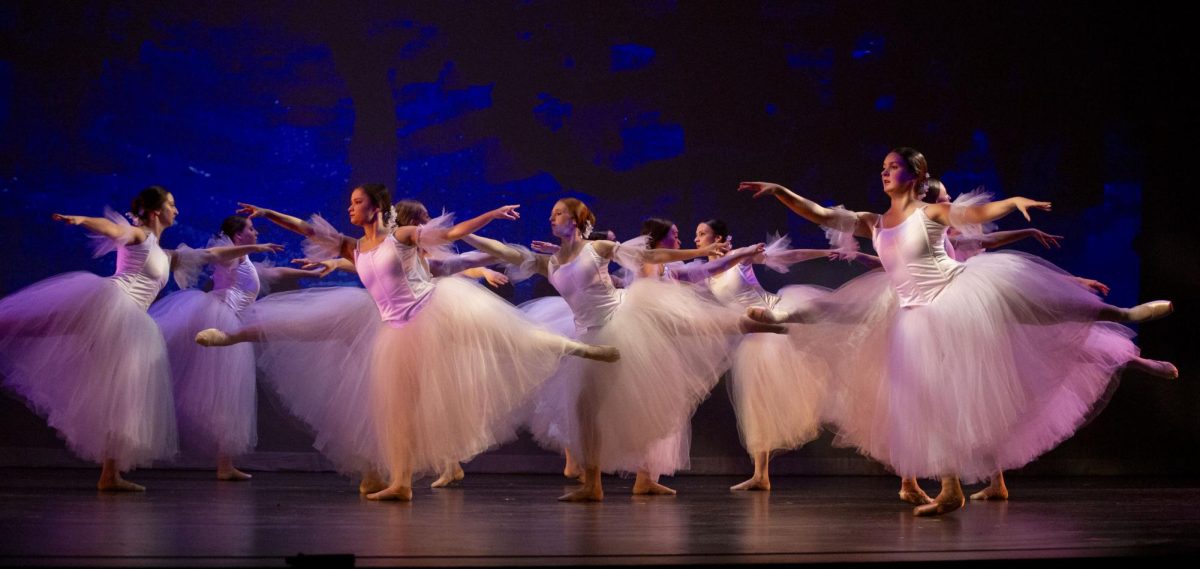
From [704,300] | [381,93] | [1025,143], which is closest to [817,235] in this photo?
[1025,143]

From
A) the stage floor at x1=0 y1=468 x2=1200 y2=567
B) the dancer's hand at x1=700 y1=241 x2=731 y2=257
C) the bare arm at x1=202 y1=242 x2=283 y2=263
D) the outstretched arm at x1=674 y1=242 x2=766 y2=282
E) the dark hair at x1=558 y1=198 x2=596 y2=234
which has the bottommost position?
the stage floor at x1=0 y1=468 x2=1200 y2=567

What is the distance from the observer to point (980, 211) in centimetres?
404

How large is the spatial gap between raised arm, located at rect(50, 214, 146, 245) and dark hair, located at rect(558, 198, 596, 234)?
6.59 feet

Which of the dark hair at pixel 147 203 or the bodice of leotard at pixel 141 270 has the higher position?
the dark hair at pixel 147 203

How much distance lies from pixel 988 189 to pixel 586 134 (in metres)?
2.60

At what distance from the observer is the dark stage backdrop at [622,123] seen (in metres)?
6.45

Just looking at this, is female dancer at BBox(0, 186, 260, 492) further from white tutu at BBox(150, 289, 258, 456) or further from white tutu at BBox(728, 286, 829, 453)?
white tutu at BBox(728, 286, 829, 453)

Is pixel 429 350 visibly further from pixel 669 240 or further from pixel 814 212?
pixel 669 240

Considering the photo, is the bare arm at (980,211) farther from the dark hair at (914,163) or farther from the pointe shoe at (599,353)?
the pointe shoe at (599,353)

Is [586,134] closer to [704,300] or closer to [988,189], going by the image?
[704,300]

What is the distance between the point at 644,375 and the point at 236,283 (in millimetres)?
2594

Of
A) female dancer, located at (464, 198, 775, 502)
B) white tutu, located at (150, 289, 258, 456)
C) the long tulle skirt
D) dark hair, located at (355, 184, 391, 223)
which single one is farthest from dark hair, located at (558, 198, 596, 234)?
white tutu, located at (150, 289, 258, 456)

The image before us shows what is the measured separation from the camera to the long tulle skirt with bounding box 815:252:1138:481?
3883 millimetres

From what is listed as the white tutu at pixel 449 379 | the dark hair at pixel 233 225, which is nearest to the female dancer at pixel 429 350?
the white tutu at pixel 449 379
